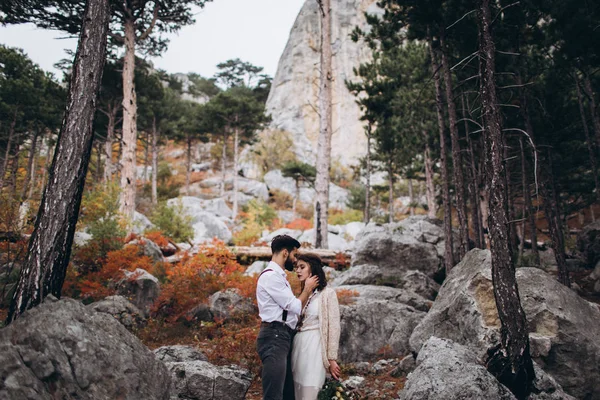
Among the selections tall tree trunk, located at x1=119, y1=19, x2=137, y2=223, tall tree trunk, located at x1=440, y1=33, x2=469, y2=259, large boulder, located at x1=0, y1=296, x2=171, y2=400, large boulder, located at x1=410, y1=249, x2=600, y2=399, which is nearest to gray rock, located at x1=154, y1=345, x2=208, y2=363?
large boulder, located at x1=0, y1=296, x2=171, y2=400

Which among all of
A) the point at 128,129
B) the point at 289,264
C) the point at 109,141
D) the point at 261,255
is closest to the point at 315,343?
the point at 289,264

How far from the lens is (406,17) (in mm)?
11469

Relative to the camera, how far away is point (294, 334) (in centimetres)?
387

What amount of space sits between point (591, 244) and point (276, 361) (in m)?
17.9

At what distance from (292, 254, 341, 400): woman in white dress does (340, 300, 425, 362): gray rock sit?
3.67 m

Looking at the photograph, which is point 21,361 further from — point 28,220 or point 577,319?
point 577,319

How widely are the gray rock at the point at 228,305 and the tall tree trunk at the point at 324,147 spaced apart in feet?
16.8

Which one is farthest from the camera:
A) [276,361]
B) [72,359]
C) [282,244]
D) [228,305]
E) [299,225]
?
[299,225]

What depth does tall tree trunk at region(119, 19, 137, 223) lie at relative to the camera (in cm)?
1390

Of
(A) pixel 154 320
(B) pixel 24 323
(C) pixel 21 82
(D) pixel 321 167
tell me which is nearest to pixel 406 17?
(D) pixel 321 167

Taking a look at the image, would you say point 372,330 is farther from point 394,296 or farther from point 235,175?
point 235,175

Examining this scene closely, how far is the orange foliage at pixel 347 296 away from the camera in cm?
786

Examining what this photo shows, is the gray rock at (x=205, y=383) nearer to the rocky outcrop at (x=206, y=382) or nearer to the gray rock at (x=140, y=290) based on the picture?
the rocky outcrop at (x=206, y=382)

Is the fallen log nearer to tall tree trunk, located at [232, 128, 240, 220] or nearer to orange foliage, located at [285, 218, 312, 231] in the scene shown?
orange foliage, located at [285, 218, 312, 231]
